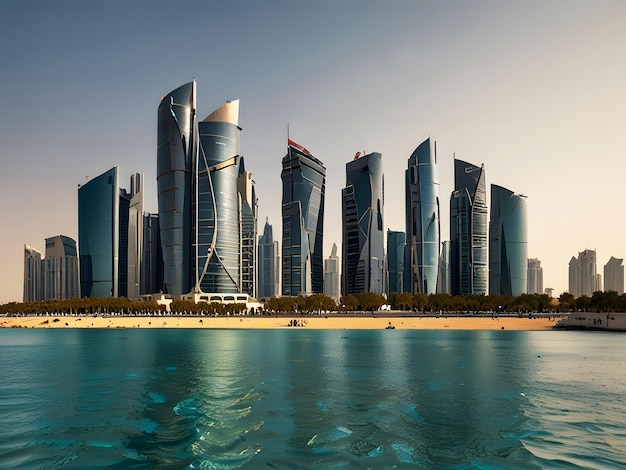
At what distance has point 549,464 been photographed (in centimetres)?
3622

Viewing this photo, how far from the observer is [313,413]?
50719 millimetres

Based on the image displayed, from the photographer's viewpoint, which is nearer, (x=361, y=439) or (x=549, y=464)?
(x=549, y=464)

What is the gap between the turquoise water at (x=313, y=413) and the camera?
37.8m

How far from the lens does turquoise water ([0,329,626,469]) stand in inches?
1489

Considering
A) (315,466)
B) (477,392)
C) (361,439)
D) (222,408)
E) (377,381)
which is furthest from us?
(377,381)

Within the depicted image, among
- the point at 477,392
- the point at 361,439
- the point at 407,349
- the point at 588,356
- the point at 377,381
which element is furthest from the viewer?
the point at 407,349

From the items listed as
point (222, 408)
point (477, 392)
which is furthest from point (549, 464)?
point (222, 408)

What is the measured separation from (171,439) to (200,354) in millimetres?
62665

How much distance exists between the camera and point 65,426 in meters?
46.2

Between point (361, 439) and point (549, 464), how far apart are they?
13.8 meters

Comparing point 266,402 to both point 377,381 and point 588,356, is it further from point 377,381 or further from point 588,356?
point 588,356

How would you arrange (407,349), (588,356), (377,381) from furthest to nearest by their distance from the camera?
1. (407,349)
2. (588,356)
3. (377,381)

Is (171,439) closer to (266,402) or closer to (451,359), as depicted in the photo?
(266,402)

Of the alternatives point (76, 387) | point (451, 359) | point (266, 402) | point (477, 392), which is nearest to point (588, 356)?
point (451, 359)
